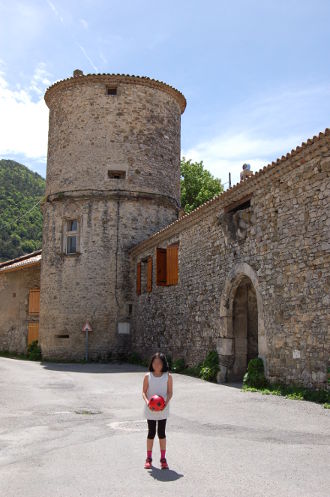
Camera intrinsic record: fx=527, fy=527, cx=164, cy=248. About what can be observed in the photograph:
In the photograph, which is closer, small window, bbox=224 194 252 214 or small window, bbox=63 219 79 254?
small window, bbox=224 194 252 214

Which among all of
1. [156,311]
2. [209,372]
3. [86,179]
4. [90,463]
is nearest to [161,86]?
[86,179]

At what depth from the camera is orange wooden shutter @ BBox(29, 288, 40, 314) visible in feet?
75.5

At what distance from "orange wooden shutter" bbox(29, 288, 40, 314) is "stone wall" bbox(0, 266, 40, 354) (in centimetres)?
30

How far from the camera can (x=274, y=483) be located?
430 cm

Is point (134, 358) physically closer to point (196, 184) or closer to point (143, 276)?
point (143, 276)

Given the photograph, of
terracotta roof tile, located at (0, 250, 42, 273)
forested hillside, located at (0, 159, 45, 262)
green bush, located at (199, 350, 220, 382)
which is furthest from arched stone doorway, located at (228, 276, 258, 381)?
forested hillside, located at (0, 159, 45, 262)

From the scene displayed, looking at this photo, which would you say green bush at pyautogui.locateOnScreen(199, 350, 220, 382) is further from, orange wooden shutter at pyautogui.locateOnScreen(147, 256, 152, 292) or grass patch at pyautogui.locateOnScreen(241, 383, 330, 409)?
orange wooden shutter at pyautogui.locateOnScreen(147, 256, 152, 292)

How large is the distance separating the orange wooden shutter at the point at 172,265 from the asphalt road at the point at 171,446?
228 inches

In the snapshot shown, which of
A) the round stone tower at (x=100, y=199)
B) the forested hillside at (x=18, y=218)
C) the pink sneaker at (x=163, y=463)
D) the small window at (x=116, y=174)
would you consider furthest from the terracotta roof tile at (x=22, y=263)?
the forested hillside at (x=18, y=218)

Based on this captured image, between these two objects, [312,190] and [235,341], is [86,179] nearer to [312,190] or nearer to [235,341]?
[235,341]

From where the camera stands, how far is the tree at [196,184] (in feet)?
109

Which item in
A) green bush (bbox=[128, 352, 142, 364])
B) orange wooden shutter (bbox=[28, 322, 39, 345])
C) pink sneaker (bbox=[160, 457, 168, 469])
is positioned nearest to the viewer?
pink sneaker (bbox=[160, 457, 168, 469])

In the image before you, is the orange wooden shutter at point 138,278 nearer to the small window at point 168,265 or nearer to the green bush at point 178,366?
the small window at point 168,265

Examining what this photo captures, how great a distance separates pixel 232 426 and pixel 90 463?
2.52 metres
